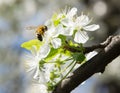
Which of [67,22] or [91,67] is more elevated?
[67,22]

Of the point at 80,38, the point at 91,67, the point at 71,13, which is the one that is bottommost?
the point at 91,67

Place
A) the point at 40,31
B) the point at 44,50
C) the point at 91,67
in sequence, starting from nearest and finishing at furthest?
the point at 91,67 → the point at 44,50 → the point at 40,31

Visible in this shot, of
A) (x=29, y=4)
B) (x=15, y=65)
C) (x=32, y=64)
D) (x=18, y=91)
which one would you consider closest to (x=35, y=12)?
(x=29, y=4)

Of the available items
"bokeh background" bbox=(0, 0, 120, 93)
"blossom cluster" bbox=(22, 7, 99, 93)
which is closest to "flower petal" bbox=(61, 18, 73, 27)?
"blossom cluster" bbox=(22, 7, 99, 93)

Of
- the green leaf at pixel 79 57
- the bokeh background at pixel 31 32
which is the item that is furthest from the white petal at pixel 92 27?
the bokeh background at pixel 31 32

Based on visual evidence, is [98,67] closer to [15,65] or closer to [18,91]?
[18,91]

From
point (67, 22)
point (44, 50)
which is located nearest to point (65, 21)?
point (67, 22)

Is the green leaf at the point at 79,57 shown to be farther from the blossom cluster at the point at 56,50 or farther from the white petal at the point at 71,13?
the white petal at the point at 71,13

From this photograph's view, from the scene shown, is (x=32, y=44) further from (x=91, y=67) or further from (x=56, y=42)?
(x=91, y=67)
